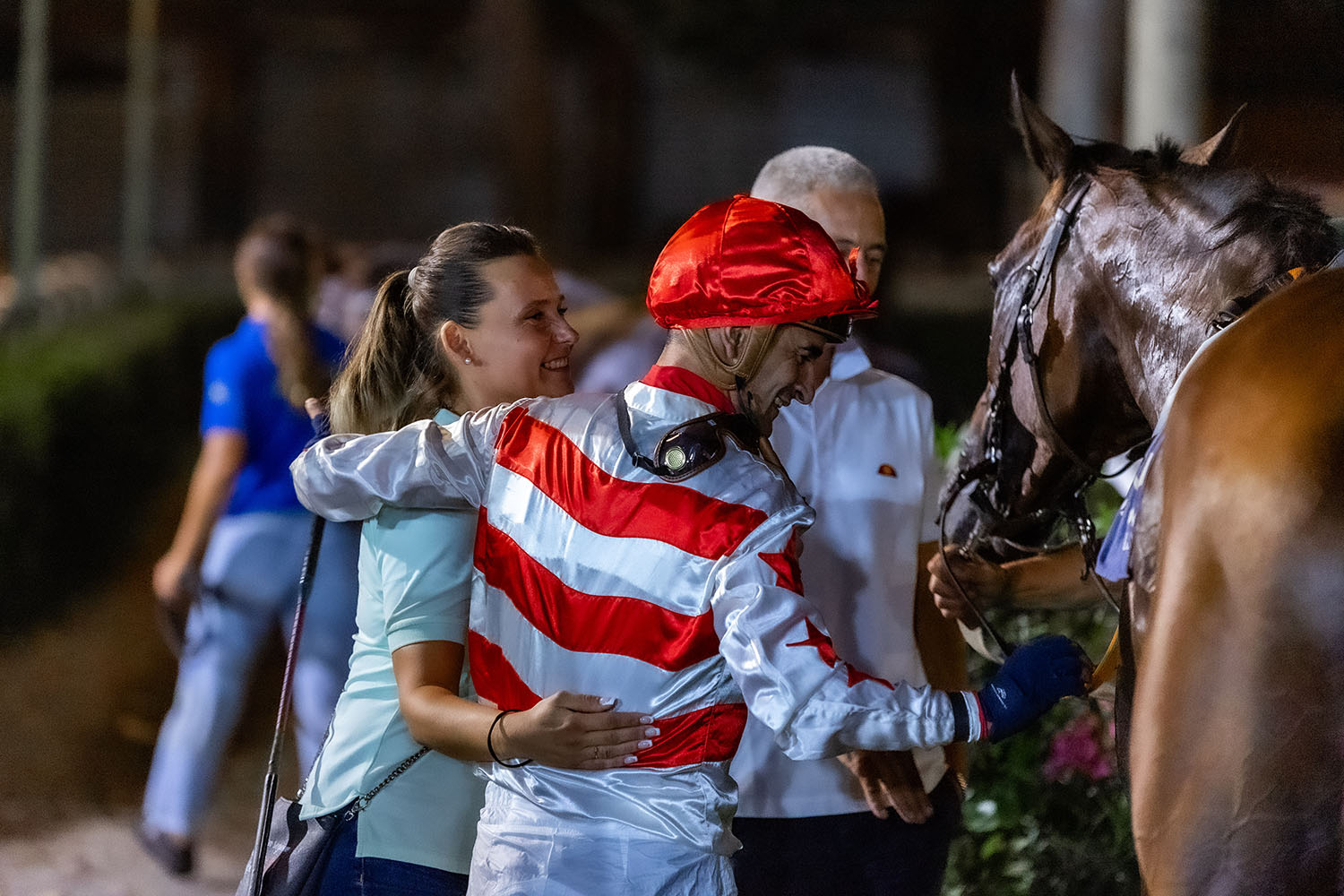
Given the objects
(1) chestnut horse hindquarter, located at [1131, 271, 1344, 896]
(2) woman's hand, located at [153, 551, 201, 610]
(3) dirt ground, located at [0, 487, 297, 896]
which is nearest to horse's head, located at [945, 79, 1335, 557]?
(1) chestnut horse hindquarter, located at [1131, 271, 1344, 896]

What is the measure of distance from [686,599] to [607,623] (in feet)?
0.37

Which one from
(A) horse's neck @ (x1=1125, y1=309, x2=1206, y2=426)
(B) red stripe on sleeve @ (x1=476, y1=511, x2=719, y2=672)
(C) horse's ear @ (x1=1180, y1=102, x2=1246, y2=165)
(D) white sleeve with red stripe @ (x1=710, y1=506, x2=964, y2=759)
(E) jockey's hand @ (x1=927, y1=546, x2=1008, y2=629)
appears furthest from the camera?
(E) jockey's hand @ (x1=927, y1=546, x2=1008, y2=629)

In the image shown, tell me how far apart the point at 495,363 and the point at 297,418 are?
103 inches

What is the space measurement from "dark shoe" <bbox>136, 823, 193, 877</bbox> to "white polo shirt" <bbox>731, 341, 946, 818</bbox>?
3.03 metres

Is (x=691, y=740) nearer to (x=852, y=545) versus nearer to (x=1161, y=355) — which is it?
(x=852, y=545)

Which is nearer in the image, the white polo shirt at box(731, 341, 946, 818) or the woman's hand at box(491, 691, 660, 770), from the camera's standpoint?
the woman's hand at box(491, 691, 660, 770)

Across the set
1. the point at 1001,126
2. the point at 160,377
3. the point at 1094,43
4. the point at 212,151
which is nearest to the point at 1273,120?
the point at 1001,126

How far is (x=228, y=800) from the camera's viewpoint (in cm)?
588

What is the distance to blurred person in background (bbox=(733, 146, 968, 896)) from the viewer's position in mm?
2535

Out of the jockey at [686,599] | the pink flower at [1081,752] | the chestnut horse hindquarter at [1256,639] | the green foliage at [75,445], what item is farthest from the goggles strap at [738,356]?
the green foliage at [75,445]

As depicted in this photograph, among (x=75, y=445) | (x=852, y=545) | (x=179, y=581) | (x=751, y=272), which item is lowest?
(x=75, y=445)

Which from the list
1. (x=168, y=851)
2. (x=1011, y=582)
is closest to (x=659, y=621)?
(x=1011, y=582)

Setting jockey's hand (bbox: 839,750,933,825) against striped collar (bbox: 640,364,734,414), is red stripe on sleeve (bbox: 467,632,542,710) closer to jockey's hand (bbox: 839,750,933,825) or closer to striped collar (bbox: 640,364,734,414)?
striped collar (bbox: 640,364,734,414)

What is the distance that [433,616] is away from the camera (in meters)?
2.04
